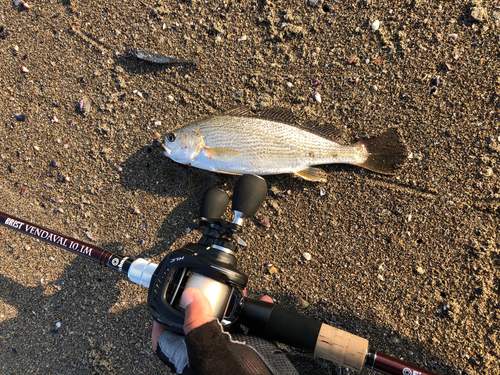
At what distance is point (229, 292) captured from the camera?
1450 mm

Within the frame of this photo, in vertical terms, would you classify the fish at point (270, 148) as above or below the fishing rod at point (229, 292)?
above

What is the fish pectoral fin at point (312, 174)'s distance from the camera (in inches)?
85.0

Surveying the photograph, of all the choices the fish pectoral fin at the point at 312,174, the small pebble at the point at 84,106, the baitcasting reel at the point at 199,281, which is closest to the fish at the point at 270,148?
the fish pectoral fin at the point at 312,174

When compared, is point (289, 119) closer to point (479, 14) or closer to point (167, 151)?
point (167, 151)

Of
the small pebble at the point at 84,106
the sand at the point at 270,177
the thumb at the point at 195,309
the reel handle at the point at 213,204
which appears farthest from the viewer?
the small pebble at the point at 84,106

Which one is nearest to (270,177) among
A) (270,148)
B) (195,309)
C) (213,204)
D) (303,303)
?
(270,148)

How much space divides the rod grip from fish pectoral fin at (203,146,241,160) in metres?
1.30

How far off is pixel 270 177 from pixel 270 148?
260mm

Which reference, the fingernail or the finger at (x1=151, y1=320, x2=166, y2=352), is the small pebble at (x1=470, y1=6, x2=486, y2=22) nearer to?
the fingernail

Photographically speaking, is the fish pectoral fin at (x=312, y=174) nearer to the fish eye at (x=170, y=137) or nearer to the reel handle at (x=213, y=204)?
the reel handle at (x=213, y=204)

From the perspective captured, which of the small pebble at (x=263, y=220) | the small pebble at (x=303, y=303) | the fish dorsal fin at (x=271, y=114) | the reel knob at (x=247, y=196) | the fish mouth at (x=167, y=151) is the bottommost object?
the small pebble at (x=303, y=303)

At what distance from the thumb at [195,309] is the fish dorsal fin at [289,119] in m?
1.38

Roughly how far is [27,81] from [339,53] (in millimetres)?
2704

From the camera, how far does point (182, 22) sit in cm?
238
